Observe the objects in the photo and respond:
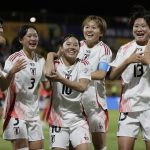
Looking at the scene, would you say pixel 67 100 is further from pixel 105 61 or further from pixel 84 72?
pixel 105 61

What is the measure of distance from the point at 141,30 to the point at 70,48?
2.78 feet

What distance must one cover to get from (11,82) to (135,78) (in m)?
1.50

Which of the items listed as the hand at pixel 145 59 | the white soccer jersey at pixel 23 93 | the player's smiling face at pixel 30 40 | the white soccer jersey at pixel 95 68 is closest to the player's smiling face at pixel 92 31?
the white soccer jersey at pixel 95 68

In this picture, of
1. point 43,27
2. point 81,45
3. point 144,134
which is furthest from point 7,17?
point 144,134

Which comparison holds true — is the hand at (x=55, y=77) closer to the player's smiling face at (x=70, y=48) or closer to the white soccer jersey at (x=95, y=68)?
the player's smiling face at (x=70, y=48)

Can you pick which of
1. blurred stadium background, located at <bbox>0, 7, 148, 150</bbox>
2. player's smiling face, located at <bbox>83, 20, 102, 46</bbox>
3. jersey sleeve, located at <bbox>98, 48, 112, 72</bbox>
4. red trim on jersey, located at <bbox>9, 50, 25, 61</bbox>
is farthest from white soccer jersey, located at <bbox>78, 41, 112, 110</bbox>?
blurred stadium background, located at <bbox>0, 7, 148, 150</bbox>

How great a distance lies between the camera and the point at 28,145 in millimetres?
6551

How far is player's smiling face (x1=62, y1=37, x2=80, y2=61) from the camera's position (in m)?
6.19

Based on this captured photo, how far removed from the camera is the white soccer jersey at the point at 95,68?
7.00 metres

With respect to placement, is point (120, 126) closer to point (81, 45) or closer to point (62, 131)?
point (62, 131)

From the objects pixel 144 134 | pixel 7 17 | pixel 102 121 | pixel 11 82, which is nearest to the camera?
pixel 144 134

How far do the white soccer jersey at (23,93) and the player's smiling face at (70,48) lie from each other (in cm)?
58

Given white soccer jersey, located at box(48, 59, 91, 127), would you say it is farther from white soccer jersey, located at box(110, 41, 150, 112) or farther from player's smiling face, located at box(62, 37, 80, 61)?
white soccer jersey, located at box(110, 41, 150, 112)

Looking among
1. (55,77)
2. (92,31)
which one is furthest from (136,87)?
(92,31)
